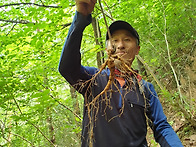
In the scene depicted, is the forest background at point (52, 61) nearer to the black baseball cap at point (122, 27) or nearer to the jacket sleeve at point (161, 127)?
the black baseball cap at point (122, 27)

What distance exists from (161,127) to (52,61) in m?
3.00

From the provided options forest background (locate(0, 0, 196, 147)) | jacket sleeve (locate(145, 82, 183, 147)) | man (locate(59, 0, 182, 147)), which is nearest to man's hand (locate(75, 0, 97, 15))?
man (locate(59, 0, 182, 147))

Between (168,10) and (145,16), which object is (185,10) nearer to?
(168,10)

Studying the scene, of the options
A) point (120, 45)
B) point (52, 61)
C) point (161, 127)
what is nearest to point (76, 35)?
point (120, 45)

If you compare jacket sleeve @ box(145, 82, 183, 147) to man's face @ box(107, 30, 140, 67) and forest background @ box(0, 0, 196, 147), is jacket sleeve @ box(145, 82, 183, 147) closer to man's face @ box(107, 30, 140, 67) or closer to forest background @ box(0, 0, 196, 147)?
man's face @ box(107, 30, 140, 67)

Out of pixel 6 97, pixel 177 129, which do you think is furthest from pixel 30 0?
pixel 177 129

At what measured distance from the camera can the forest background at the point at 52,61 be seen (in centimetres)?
329

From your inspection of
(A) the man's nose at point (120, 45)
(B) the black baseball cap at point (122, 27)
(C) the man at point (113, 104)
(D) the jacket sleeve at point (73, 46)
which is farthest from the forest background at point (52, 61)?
(D) the jacket sleeve at point (73, 46)

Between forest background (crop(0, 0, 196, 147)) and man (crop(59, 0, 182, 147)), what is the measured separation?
4.58 ft

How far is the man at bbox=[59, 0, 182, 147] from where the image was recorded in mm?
1242

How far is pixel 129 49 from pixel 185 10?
3917 mm

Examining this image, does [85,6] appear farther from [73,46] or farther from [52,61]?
[52,61]

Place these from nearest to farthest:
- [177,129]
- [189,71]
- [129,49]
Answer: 1. [129,49]
2. [177,129]
3. [189,71]

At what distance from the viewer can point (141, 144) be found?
1434 millimetres
